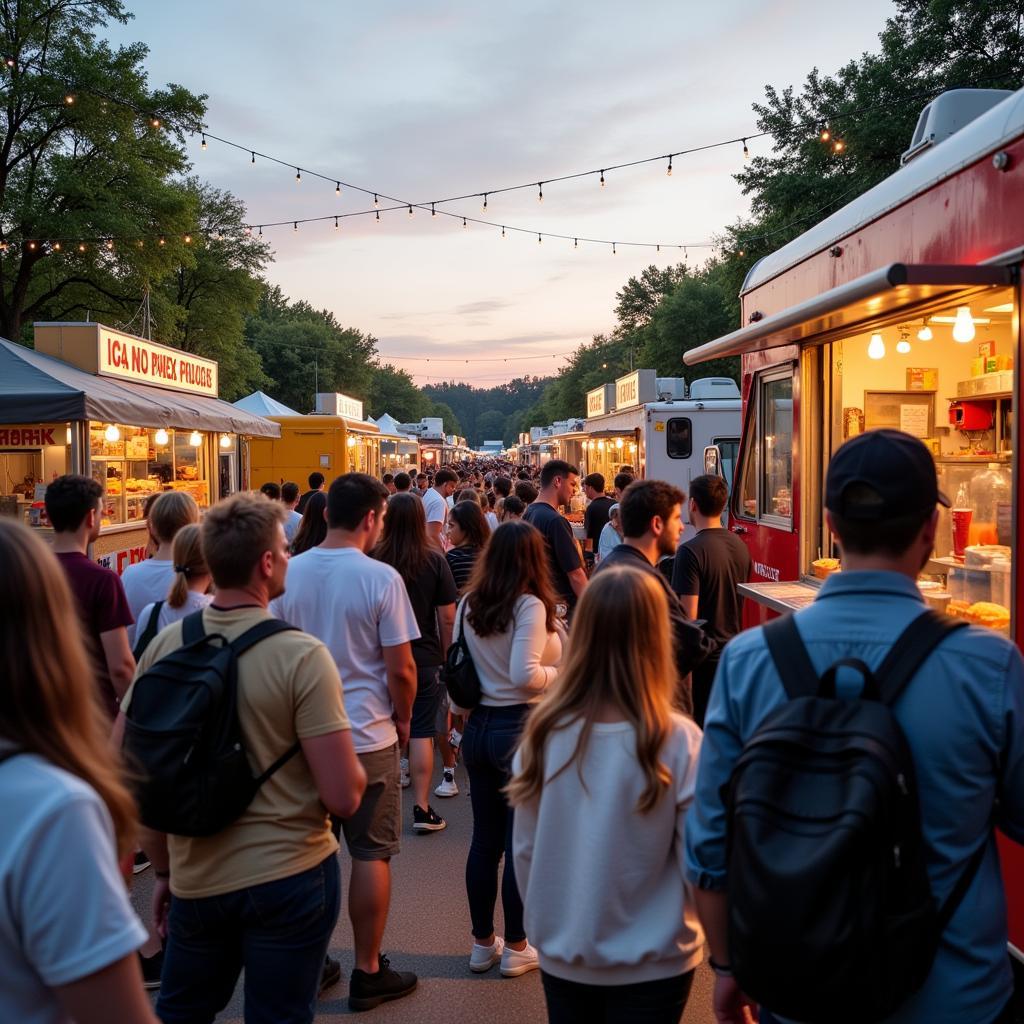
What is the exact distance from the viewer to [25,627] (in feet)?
4.91

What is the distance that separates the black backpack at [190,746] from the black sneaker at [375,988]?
184 cm

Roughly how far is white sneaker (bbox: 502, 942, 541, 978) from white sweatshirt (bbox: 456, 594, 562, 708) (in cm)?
107

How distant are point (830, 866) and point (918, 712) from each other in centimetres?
37

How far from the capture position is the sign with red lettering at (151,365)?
13914 millimetres

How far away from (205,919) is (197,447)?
1688cm

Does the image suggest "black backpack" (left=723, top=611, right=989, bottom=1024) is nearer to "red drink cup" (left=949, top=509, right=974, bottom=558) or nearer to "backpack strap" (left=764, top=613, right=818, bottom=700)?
"backpack strap" (left=764, top=613, right=818, bottom=700)

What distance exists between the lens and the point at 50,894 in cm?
134

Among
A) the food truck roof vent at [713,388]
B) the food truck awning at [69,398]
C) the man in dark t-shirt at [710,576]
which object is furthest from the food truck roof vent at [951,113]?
the food truck roof vent at [713,388]

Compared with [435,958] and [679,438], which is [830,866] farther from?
[679,438]

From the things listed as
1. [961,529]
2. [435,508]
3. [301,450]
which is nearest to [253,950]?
[961,529]

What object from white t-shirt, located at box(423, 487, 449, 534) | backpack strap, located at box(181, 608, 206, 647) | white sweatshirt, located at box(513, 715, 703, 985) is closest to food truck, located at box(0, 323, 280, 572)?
white t-shirt, located at box(423, 487, 449, 534)

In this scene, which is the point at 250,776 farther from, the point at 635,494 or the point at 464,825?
the point at 464,825

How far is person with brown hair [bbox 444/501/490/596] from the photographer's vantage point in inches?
266

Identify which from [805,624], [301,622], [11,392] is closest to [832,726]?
[805,624]
